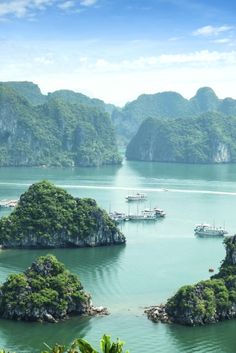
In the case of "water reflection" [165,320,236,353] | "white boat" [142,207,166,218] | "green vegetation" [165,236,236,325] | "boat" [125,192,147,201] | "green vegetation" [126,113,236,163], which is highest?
"green vegetation" [126,113,236,163]

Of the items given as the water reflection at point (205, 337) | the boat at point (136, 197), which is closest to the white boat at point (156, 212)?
the boat at point (136, 197)

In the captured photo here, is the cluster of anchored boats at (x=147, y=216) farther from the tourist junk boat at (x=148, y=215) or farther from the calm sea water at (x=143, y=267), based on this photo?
the calm sea water at (x=143, y=267)

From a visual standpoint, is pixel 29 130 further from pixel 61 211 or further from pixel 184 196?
pixel 61 211

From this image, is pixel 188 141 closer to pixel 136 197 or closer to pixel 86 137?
pixel 86 137

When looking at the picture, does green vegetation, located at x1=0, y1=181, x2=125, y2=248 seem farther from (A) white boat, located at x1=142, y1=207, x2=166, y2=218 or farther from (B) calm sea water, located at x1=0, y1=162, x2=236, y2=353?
(A) white boat, located at x1=142, y1=207, x2=166, y2=218

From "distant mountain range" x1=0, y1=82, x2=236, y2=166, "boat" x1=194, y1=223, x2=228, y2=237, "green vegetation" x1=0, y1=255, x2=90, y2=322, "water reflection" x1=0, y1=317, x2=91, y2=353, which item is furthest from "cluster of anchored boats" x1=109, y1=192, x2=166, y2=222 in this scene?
"distant mountain range" x1=0, y1=82, x2=236, y2=166
